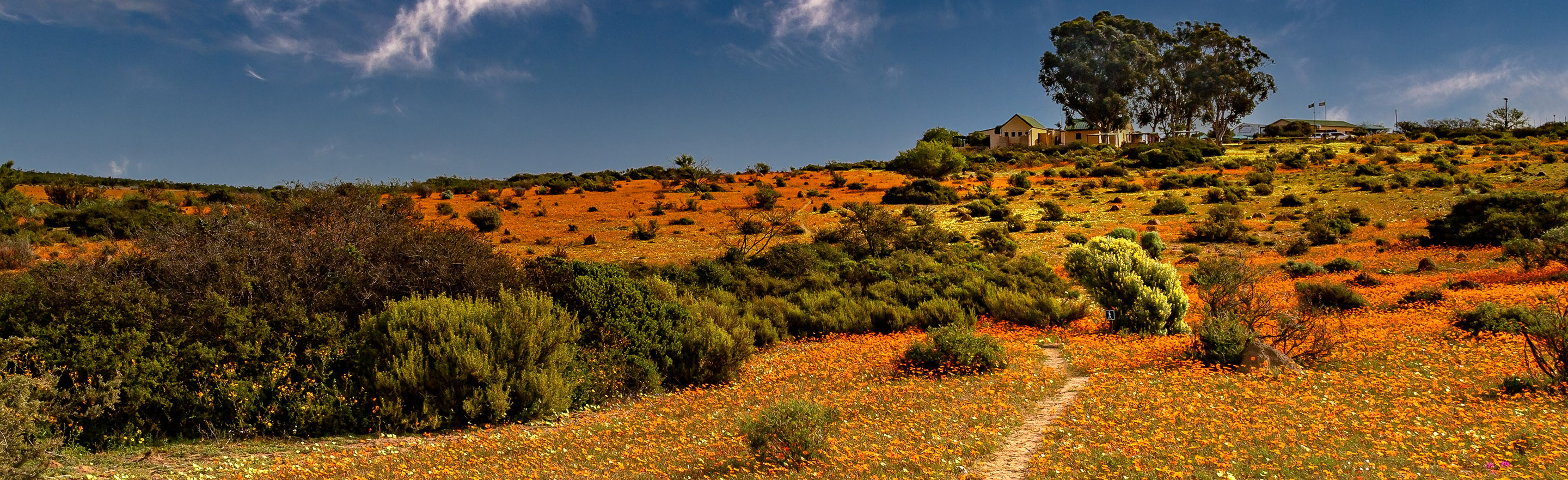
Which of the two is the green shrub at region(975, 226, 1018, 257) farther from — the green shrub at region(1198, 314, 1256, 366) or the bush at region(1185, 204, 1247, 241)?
the green shrub at region(1198, 314, 1256, 366)

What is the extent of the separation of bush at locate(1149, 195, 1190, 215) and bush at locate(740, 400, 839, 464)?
3138cm

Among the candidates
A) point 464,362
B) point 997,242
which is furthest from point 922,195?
point 464,362

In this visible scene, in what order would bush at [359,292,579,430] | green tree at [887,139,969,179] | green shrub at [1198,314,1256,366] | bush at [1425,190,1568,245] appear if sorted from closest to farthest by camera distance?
bush at [359,292,579,430]
green shrub at [1198,314,1256,366]
bush at [1425,190,1568,245]
green tree at [887,139,969,179]

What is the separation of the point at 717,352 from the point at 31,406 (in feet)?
24.8

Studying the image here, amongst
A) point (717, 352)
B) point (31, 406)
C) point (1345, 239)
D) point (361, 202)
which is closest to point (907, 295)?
point (717, 352)

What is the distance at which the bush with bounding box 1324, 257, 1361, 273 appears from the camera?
21.1 metres

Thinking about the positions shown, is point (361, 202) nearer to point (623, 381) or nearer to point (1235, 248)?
point (623, 381)

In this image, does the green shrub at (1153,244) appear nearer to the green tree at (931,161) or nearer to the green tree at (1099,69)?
the green tree at (931,161)

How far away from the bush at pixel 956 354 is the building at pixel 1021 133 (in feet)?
237

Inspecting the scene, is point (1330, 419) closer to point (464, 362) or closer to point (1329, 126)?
point (464, 362)

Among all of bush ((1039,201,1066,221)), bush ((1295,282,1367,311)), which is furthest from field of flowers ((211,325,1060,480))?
bush ((1039,201,1066,221))

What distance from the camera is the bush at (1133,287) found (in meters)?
14.8

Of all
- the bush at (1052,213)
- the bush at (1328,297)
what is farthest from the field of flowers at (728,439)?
the bush at (1052,213)

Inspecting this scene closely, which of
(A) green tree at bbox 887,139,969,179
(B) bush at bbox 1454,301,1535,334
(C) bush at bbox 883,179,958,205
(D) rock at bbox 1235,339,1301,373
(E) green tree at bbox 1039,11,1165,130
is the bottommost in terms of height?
(D) rock at bbox 1235,339,1301,373
